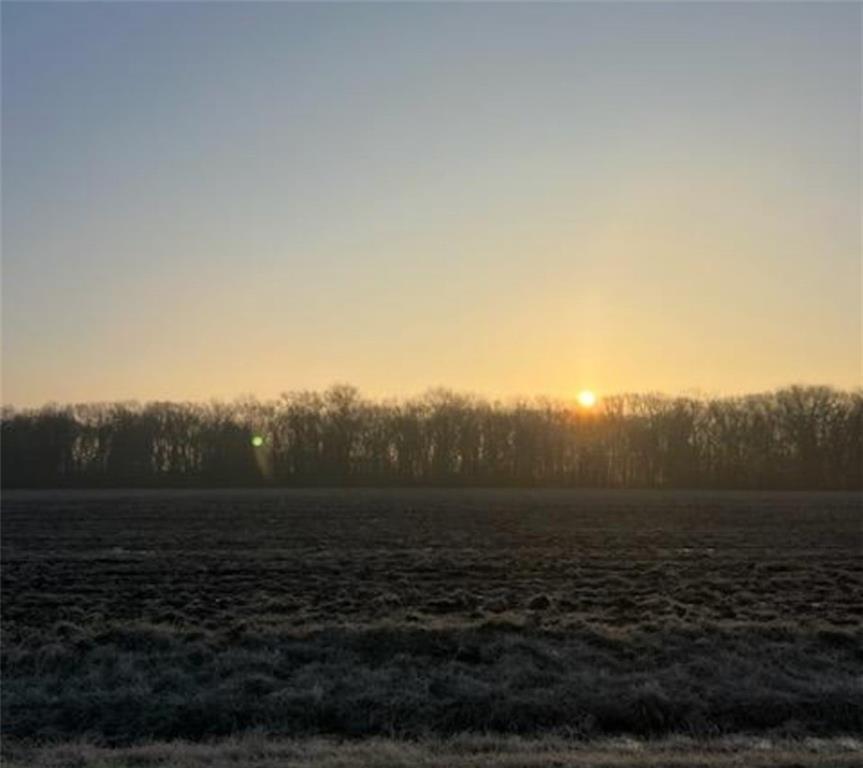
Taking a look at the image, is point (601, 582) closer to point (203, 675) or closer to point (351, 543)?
point (203, 675)

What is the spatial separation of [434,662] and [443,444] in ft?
363

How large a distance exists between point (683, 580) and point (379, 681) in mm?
10593

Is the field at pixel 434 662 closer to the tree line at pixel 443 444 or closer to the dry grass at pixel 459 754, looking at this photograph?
the dry grass at pixel 459 754

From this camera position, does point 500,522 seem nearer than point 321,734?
No

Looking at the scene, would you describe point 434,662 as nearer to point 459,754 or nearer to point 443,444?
point 459,754

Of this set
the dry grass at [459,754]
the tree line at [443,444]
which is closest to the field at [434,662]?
the dry grass at [459,754]

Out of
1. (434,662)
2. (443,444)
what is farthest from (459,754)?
(443,444)

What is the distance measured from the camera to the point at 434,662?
13117mm

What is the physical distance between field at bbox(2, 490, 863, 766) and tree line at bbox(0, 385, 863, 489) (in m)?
89.0

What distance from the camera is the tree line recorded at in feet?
373

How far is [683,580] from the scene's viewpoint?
2095 centimetres

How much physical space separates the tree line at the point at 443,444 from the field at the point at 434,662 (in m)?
89.0

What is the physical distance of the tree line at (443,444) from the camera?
373 ft

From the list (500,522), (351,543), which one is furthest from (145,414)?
(351,543)
